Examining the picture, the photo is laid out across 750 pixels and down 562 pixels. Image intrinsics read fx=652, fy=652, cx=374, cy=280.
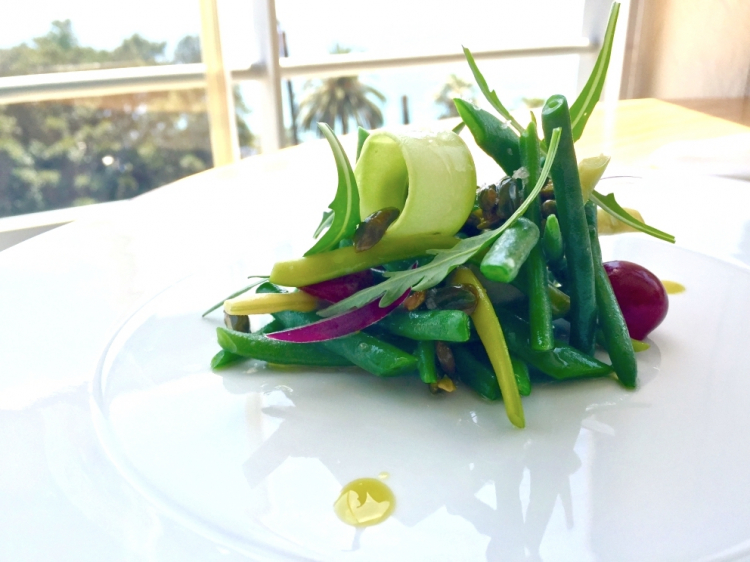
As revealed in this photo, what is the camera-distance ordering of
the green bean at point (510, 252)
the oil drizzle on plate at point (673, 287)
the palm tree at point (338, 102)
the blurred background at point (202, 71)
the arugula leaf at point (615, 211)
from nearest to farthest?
the green bean at point (510, 252) < the arugula leaf at point (615, 211) < the oil drizzle on plate at point (673, 287) < the blurred background at point (202, 71) < the palm tree at point (338, 102)

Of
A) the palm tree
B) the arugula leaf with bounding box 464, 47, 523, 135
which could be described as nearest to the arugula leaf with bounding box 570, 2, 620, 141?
the arugula leaf with bounding box 464, 47, 523, 135

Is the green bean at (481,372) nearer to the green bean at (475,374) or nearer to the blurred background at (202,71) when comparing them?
the green bean at (475,374)

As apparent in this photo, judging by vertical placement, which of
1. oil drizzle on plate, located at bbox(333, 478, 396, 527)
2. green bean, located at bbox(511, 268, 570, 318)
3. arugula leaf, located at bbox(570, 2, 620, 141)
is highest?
arugula leaf, located at bbox(570, 2, 620, 141)

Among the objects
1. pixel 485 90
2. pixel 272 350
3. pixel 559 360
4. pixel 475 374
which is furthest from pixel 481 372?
pixel 485 90

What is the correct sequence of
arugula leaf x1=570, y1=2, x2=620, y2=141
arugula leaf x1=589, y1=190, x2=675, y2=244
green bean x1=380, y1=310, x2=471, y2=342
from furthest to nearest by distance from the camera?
1. arugula leaf x1=589, y1=190, x2=675, y2=244
2. arugula leaf x1=570, y1=2, x2=620, y2=141
3. green bean x1=380, y1=310, x2=471, y2=342

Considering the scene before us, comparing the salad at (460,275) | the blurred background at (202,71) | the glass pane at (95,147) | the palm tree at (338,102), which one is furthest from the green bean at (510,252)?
the palm tree at (338,102)

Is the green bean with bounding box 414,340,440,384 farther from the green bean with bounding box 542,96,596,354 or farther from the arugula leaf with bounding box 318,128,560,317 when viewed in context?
the green bean with bounding box 542,96,596,354
